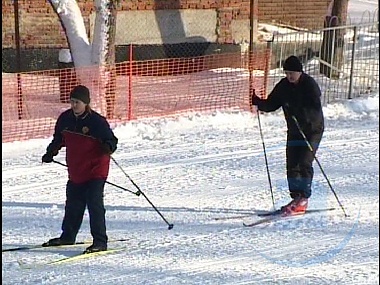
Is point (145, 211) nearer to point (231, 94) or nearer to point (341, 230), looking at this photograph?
point (341, 230)

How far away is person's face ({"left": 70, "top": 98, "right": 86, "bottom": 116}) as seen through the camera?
20.6ft

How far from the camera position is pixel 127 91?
12.4 m

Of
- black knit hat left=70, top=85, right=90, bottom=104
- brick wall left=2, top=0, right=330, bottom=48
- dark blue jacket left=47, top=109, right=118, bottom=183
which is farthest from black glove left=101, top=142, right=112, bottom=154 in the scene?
brick wall left=2, top=0, right=330, bottom=48

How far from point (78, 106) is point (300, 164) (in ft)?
7.93

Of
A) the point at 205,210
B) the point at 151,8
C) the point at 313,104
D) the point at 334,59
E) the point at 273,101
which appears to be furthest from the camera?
the point at 151,8

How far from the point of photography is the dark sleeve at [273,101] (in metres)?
7.71

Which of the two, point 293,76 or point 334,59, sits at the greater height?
point 293,76

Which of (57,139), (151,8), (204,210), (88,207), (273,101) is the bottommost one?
(204,210)

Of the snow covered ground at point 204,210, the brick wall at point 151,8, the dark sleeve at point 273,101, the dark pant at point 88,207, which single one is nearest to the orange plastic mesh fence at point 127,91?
the snow covered ground at point 204,210

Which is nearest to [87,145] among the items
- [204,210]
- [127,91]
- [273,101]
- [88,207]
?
[88,207]

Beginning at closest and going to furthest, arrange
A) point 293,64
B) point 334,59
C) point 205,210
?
point 293,64 < point 205,210 < point 334,59

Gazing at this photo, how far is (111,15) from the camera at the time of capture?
487 inches

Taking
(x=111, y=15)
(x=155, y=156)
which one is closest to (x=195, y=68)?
(x=111, y=15)

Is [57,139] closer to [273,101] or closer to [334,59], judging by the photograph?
[273,101]
